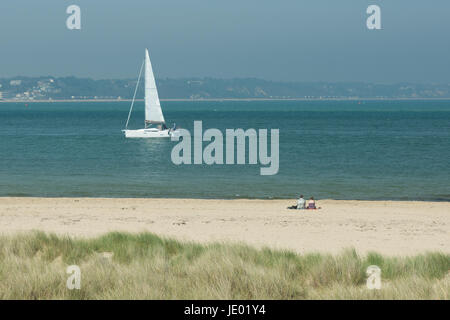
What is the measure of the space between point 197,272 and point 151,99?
65199mm

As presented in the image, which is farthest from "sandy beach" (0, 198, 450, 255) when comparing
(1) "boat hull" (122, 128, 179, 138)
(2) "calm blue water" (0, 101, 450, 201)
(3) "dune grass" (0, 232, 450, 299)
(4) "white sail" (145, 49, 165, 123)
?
(4) "white sail" (145, 49, 165, 123)

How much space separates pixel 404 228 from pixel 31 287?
1348cm

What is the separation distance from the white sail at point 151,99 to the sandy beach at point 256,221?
152ft

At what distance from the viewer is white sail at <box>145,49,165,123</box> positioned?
7488 centimetres

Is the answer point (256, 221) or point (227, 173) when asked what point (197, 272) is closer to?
point (256, 221)

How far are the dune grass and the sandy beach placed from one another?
244 centimetres

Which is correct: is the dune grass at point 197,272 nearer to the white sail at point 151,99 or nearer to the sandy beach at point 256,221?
the sandy beach at point 256,221

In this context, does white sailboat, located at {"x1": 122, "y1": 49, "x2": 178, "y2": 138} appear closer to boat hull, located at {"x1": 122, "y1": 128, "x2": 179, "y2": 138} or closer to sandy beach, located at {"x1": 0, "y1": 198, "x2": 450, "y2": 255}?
boat hull, located at {"x1": 122, "y1": 128, "x2": 179, "y2": 138}

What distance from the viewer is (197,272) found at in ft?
35.6

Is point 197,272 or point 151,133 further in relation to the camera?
point 151,133

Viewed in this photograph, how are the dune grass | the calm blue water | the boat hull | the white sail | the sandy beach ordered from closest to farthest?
1. the dune grass
2. the sandy beach
3. the calm blue water
4. the boat hull
5. the white sail

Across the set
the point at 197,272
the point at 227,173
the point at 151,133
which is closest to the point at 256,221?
the point at 197,272
